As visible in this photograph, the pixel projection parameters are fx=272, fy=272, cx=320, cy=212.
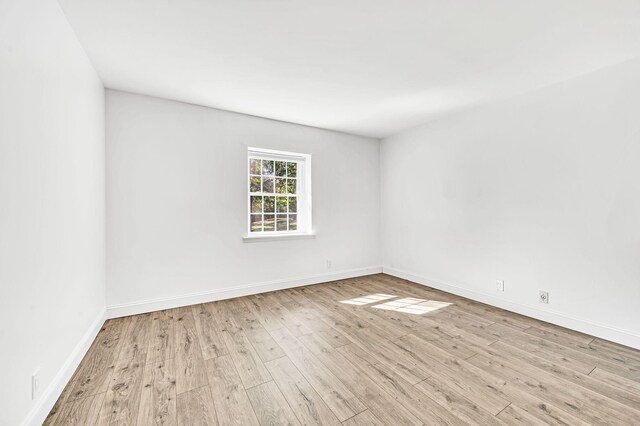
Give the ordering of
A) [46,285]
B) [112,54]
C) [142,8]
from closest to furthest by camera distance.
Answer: [46,285] < [142,8] < [112,54]

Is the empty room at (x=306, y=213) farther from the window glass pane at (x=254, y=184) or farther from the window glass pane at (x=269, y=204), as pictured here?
the window glass pane at (x=254, y=184)

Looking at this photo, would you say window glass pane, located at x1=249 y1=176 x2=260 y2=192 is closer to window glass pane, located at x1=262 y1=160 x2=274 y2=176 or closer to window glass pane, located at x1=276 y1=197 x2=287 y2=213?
window glass pane, located at x1=262 y1=160 x2=274 y2=176

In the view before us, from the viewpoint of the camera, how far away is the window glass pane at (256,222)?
3.95 metres

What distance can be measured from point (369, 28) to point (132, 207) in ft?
9.77

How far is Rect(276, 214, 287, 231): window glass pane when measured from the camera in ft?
13.7

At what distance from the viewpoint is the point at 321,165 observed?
439 centimetres

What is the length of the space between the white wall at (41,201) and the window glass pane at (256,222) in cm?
188

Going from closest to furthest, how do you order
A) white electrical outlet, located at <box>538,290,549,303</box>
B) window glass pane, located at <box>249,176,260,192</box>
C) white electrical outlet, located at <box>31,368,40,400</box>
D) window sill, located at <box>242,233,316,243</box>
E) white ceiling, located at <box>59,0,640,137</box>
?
white electrical outlet, located at <box>31,368,40,400</box> < white ceiling, located at <box>59,0,640,137</box> < white electrical outlet, located at <box>538,290,549,303</box> < window sill, located at <box>242,233,316,243</box> < window glass pane, located at <box>249,176,260,192</box>

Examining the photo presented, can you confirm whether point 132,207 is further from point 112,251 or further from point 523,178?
point 523,178

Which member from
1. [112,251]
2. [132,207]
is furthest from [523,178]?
[112,251]

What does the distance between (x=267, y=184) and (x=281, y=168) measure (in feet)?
1.14

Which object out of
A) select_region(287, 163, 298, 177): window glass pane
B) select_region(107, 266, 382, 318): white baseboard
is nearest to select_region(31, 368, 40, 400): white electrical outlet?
select_region(107, 266, 382, 318): white baseboard

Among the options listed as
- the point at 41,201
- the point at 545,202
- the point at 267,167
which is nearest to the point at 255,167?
the point at 267,167

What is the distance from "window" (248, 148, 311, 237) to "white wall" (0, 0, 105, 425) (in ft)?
6.24
